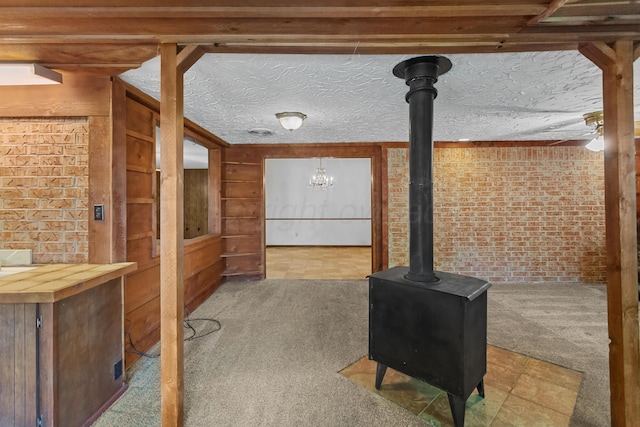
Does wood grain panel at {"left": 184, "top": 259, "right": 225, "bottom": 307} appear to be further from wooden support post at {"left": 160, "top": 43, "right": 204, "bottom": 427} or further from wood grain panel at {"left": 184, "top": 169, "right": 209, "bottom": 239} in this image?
wood grain panel at {"left": 184, "top": 169, "right": 209, "bottom": 239}

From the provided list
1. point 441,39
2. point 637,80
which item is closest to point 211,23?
point 441,39

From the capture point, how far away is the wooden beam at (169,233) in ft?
4.81

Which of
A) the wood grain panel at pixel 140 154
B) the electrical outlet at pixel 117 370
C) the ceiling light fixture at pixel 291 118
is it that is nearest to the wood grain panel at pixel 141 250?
the wood grain panel at pixel 140 154

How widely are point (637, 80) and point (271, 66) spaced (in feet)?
9.28

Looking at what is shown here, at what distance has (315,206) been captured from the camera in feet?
26.4

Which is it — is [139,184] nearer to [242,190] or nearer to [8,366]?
[8,366]

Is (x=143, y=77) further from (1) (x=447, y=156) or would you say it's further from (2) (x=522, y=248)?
(2) (x=522, y=248)

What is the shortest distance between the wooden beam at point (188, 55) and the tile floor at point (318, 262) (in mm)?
3650

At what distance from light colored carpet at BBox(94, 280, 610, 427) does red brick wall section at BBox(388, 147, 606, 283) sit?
1.77 feet

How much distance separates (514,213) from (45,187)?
5.55 meters

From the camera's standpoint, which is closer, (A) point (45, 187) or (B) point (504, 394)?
(B) point (504, 394)

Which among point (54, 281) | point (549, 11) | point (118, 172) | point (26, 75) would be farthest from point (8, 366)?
point (549, 11)

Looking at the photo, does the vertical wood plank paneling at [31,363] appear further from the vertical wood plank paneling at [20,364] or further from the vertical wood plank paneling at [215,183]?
the vertical wood plank paneling at [215,183]

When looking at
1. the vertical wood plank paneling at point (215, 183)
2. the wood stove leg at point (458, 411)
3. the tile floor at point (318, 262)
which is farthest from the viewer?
the tile floor at point (318, 262)
